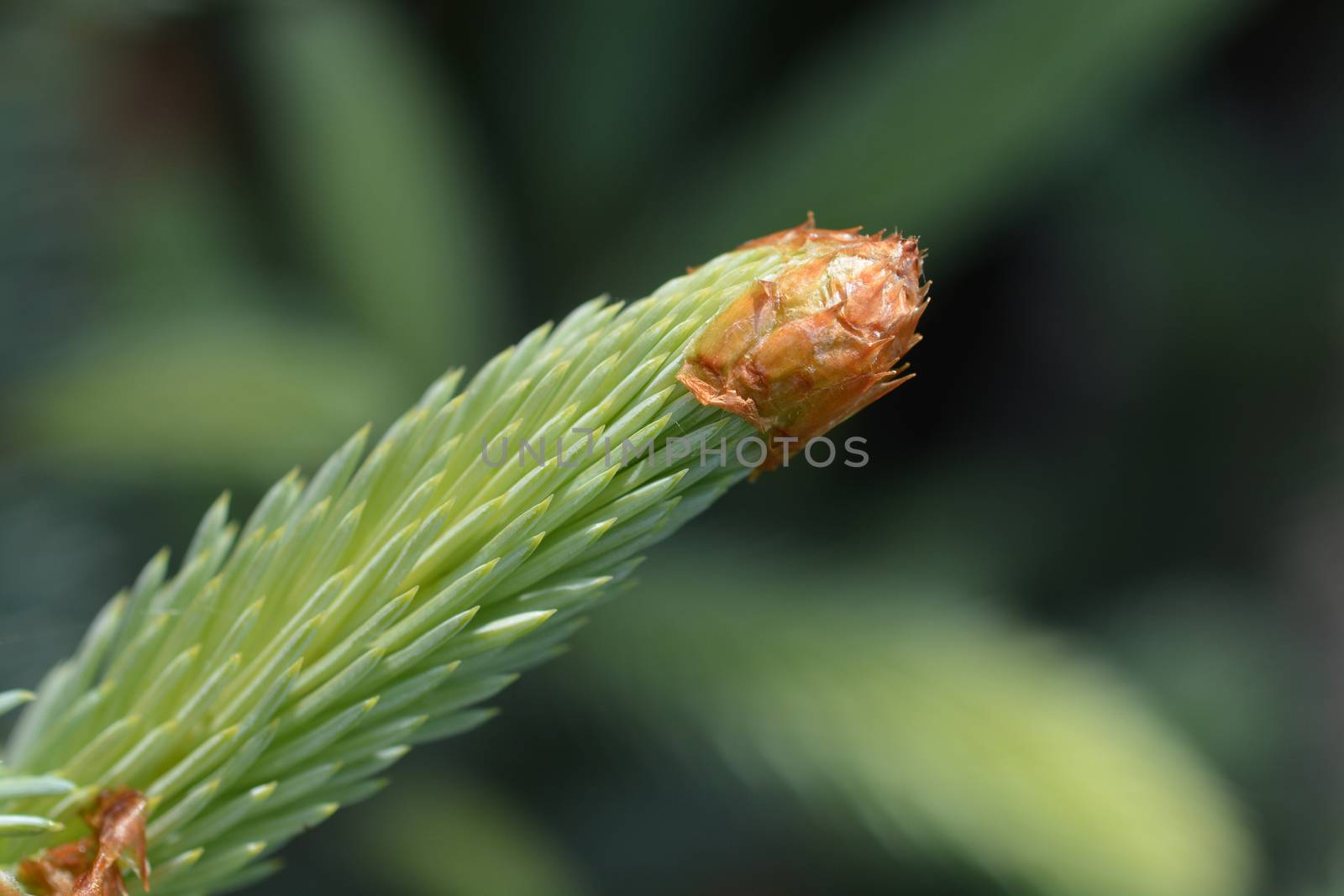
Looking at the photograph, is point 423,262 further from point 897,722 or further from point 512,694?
point 897,722

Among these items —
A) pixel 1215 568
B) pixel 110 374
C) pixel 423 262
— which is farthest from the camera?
pixel 1215 568

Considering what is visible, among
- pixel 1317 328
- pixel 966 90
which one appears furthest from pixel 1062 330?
pixel 966 90

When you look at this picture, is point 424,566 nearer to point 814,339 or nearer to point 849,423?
point 814,339

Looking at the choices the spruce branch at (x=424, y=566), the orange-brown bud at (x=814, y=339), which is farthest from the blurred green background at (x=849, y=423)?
the orange-brown bud at (x=814, y=339)

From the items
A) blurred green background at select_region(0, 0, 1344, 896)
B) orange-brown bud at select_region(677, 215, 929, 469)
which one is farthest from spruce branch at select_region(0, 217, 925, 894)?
blurred green background at select_region(0, 0, 1344, 896)

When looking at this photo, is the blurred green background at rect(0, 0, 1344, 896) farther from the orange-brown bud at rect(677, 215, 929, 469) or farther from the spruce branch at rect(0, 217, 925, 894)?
the orange-brown bud at rect(677, 215, 929, 469)

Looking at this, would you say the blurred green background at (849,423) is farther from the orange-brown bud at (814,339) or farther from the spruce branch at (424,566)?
the orange-brown bud at (814,339)
